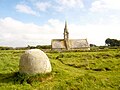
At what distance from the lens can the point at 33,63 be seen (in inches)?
733

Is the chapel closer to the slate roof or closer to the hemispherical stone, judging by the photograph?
the slate roof

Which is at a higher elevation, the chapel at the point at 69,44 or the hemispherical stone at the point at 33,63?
the chapel at the point at 69,44

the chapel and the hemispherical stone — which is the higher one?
the chapel

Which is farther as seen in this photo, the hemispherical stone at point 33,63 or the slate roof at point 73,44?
the slate roof at point 73,44

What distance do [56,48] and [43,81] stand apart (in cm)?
5128

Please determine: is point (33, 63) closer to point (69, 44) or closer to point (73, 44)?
point (69, 44)

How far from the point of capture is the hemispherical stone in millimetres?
18594

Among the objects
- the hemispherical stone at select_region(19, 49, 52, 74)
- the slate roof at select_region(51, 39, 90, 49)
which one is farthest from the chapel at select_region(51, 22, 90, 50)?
the hemispherical stone at select_region(19, 49, 52, 74)

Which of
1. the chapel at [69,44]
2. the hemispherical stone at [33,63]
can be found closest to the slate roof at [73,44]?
the chapel at [69,44]

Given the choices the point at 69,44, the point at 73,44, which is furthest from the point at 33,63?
the point at 73,44

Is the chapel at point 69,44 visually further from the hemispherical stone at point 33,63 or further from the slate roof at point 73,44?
the hemispherical stone at point 33,63

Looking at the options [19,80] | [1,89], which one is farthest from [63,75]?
[1,89]

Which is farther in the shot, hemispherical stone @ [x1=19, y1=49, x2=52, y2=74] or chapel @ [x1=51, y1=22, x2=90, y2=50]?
chapel @ [x1=51, y1=22, x2=90, y2=50]

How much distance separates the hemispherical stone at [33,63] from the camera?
61.0 ft
